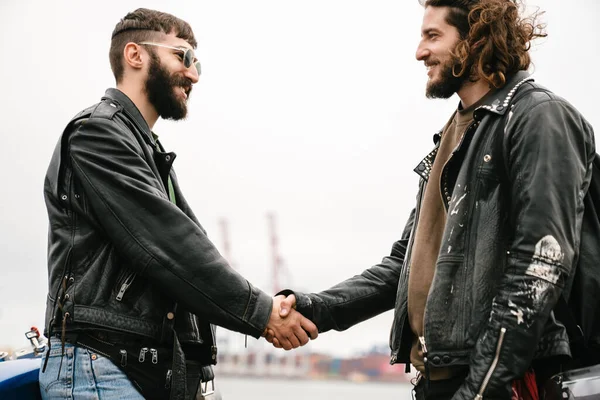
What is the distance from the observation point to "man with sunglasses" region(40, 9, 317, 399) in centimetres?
345

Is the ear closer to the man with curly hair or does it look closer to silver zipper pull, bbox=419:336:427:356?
the man with curly hair

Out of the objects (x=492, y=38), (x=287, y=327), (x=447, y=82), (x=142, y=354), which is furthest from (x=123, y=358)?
(x=492, y=38)

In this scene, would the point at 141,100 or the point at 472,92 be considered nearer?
the point at 472,92

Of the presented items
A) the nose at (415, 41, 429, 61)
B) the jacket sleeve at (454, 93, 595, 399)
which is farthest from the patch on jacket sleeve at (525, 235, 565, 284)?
the nose at (415, 41, 429, 61)

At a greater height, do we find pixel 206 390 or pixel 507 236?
pixel 507 236

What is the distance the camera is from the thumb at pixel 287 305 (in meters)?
4.38

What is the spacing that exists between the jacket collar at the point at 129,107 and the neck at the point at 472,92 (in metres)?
1.66

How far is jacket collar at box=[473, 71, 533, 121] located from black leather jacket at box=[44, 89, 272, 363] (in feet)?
4.83

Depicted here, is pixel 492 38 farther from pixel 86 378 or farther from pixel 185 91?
pixel 86 378

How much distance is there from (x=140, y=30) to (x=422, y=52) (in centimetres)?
174

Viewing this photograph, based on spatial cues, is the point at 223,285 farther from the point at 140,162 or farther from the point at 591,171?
the point at 591,171

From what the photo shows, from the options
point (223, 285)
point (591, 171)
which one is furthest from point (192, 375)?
point (591, 171)

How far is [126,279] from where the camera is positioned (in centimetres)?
357

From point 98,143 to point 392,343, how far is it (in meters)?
1.72
